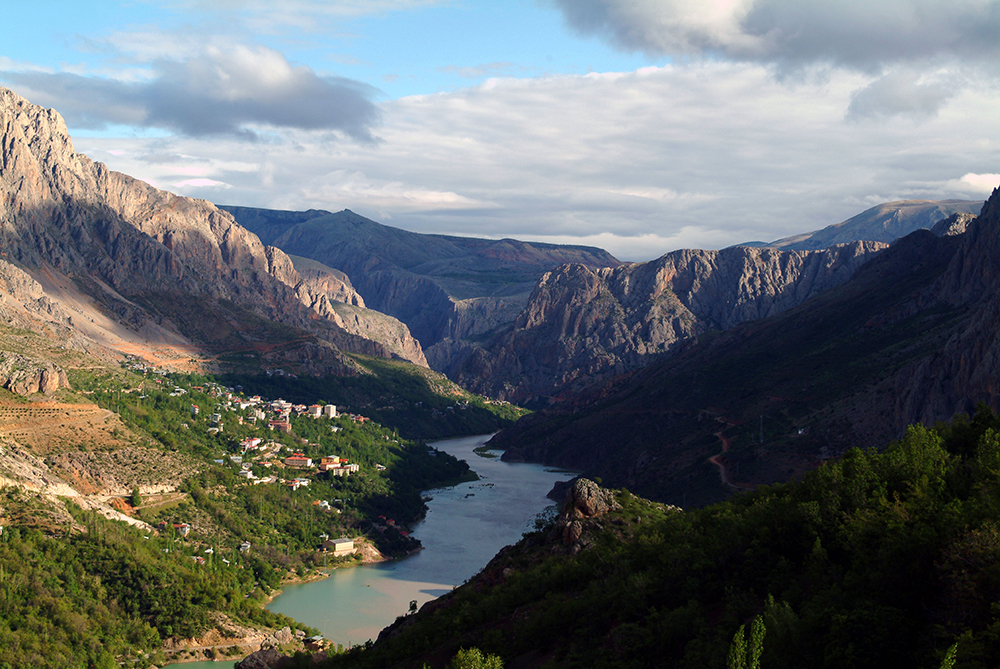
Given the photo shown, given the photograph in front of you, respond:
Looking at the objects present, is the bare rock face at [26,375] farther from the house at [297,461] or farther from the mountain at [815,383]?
the mountain at [815,383]

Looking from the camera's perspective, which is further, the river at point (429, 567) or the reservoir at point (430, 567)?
the reservoir at point (430, 567)

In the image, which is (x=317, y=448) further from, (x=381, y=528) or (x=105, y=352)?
(x=105, y=352)

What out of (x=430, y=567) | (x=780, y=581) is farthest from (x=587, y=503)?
(x=430, y=567)

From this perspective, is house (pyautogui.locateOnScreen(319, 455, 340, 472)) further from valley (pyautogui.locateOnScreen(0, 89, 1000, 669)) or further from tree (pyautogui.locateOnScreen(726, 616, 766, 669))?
tree (pyautogui.locateOnScreen(726, 616, 766, 669))

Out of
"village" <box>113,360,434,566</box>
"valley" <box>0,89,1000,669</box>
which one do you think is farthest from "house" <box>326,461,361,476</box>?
"valley" <box>0,89,1000,669</box>

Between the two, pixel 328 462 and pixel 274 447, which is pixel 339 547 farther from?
pixel 274 447

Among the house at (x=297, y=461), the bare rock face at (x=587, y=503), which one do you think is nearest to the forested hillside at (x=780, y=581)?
the bare rock face at (x=587, y=503)

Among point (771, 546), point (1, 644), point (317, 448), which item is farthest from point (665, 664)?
point (317, 448)
